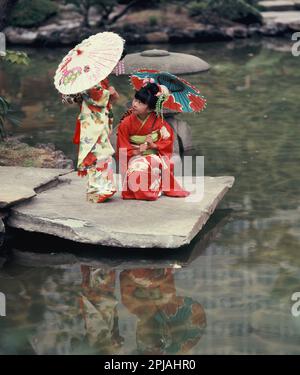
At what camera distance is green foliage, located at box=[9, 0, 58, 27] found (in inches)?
965

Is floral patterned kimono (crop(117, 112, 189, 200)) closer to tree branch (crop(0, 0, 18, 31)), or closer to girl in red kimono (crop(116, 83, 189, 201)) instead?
girl in red kimono (crop(116, 83, 189, 201))

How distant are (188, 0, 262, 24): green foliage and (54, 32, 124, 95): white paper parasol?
58.0 ft

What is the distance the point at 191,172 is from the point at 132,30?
14.6 metres

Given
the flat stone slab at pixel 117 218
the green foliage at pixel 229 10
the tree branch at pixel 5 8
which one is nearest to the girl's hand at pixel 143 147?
the flat stone slab at pixel 117 218

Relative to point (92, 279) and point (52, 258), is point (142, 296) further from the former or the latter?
point (52, 258)

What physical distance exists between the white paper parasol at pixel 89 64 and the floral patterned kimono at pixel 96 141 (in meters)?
0.31

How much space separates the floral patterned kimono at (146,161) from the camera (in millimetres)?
8422

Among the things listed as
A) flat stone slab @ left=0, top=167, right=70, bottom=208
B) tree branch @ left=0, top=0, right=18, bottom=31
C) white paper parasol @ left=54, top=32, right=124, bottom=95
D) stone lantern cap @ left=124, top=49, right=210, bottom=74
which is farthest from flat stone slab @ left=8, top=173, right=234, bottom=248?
tree branch @ left=0, top=0, right=18, bottom=31

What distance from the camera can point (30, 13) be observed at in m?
24.7

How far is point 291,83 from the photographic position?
54.9 feet

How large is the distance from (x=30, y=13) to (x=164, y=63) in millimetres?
14958

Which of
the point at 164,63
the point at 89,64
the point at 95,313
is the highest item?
the point at 164,63

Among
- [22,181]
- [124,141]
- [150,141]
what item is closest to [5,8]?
[22,181]

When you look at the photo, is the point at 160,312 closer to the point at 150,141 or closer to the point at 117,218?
the point at 117,218
